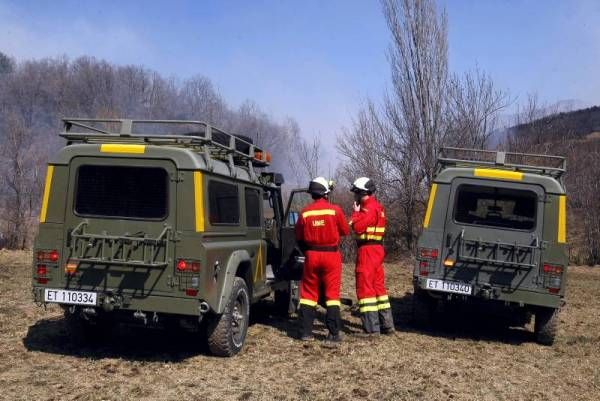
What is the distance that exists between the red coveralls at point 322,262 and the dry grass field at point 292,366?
0.37m

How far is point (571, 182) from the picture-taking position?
69.5ft

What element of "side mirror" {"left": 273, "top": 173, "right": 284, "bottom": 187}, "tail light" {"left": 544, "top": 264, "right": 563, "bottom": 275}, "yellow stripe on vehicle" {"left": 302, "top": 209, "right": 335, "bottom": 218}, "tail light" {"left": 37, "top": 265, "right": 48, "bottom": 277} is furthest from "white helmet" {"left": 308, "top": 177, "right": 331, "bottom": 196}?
"tail light" {"left": 37, "top": 265, "right": 48, "bottom": 277}

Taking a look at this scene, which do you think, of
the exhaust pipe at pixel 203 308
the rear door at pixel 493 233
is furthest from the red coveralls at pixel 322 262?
the exhaust pipe at pixel 203 308

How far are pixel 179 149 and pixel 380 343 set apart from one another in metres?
3.39

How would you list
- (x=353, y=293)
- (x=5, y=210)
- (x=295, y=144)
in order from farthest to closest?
(x=295, y=144) → (x=5, y=210) → (x=353, y=293)

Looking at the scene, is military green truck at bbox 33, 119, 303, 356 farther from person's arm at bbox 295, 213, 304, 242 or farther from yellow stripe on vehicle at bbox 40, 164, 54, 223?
person's arm at bbox 295, 213, 304, 242

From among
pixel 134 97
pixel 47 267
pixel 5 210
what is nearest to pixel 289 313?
pixel 47 267

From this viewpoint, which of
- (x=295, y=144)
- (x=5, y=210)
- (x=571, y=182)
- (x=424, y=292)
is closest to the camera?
(x=424, y=292)

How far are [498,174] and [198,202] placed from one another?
3.97m

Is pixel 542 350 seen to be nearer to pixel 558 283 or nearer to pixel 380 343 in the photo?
pixel 558 283

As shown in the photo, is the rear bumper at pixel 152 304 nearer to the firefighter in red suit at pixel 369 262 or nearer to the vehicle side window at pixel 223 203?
the vehicle side window at pixel 223 203

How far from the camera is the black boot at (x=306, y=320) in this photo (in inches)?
286

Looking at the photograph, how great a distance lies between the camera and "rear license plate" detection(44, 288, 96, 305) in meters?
5.77

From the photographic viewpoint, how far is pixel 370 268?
7734 mm
